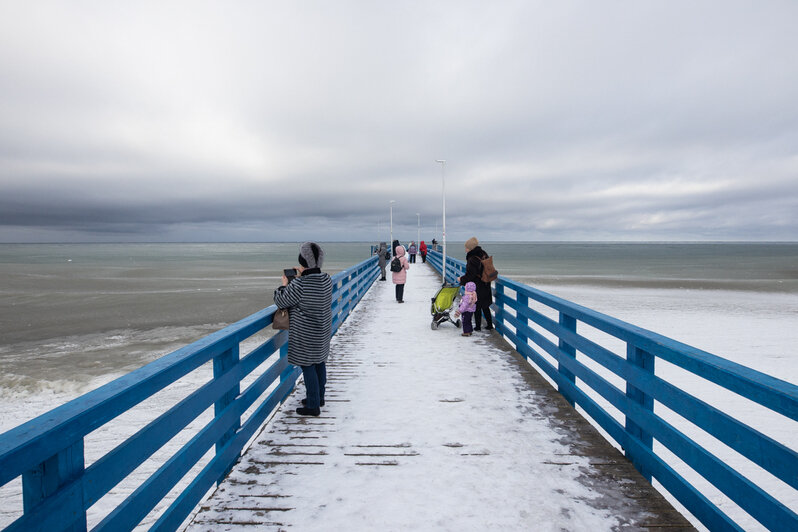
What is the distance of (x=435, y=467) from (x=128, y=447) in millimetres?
2132

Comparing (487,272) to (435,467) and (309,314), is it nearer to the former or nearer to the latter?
(309,314)

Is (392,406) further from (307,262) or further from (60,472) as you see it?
(60,472)

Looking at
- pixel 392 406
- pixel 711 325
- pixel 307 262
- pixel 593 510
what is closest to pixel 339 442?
pixel 392 406

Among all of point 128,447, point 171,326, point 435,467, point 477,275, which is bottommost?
point 171,326

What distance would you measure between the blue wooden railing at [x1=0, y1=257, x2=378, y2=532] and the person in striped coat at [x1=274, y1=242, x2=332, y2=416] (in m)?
0.43

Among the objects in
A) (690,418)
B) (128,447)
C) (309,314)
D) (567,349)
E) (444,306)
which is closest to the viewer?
(128,447)

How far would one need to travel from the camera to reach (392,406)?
4613 mm

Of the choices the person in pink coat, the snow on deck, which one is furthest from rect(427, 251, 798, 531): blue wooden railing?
the person in pink coat

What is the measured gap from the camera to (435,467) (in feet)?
11.0

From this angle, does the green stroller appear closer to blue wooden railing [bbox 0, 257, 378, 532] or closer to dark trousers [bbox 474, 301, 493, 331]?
dark trousers [bbox 474, 301, 493, 331]

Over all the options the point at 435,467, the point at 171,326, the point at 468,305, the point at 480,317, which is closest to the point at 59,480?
the point at 435,467

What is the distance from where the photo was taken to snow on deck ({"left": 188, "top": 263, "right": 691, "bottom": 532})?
2750mm

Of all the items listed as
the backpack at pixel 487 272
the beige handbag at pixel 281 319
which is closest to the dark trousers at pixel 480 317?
the backpack at pixel 487 272

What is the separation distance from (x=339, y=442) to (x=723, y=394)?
7575mm
